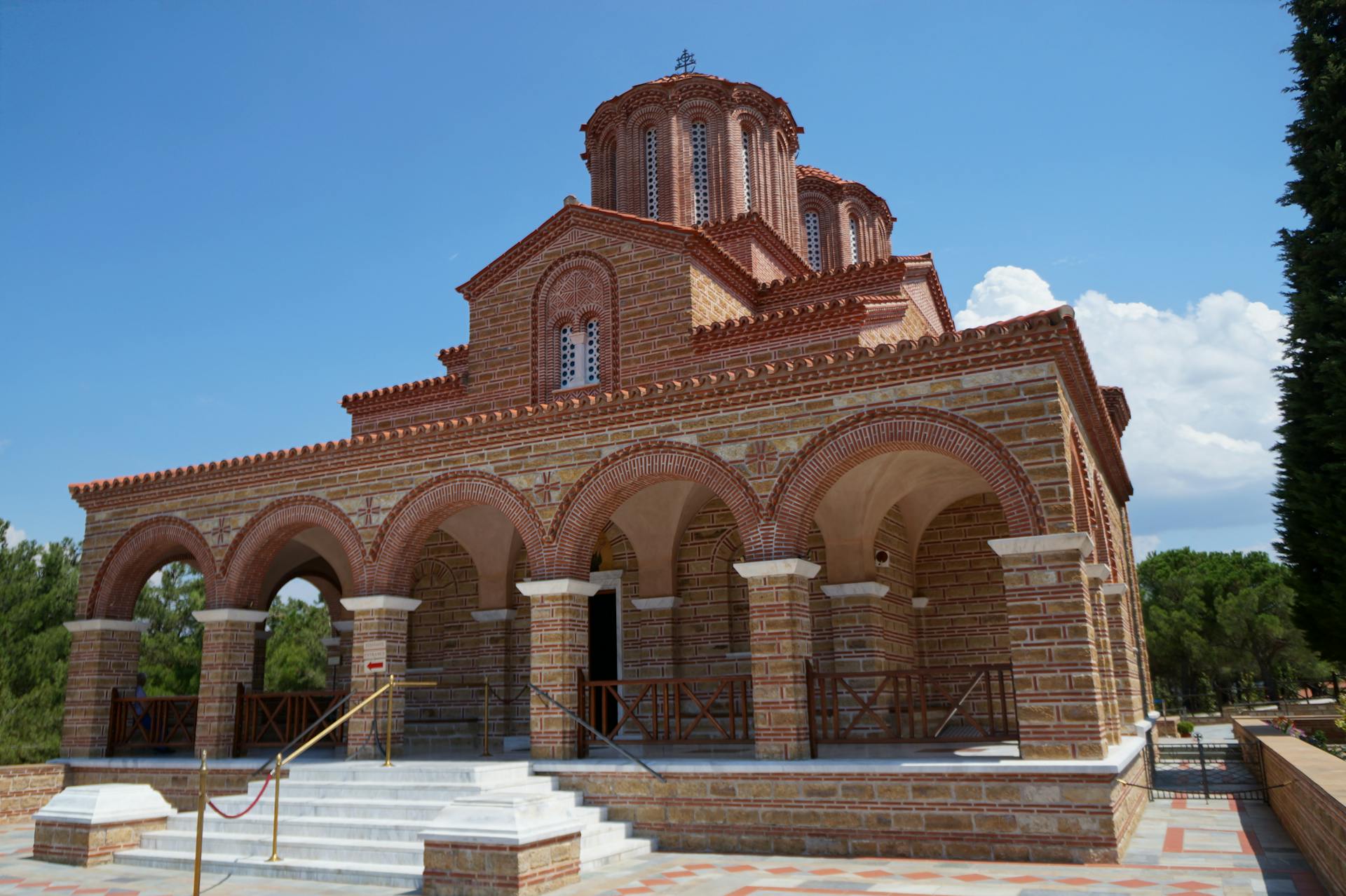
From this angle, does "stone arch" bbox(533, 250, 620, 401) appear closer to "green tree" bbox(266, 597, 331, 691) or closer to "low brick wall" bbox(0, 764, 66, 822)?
"low brick wall" bbox(0, 764, 66, 822)

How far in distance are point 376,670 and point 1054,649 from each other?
7342mm

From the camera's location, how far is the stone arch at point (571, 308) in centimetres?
1377

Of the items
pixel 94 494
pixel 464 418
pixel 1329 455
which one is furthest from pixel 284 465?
pixel 1329 455

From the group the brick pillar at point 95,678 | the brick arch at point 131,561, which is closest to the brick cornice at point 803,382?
the brick arch at point 131,561

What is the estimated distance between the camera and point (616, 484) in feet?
34.3

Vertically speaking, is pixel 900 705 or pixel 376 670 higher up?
pixel 376 670

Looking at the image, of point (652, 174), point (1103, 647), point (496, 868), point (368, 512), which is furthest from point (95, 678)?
point (1103, 647)

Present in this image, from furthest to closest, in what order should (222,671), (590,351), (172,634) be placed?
(172,634) < (590,351) < (222,671)

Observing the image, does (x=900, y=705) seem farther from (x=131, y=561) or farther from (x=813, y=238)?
(x=813, y=238)

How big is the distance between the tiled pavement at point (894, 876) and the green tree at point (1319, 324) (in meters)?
5.89

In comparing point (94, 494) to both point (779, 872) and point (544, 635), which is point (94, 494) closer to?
point (544, 635)

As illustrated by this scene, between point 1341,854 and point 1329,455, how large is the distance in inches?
396

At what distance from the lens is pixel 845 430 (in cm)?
935

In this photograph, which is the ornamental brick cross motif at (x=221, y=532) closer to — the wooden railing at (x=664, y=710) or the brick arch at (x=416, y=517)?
the brick arch at (x=416, y=517)
